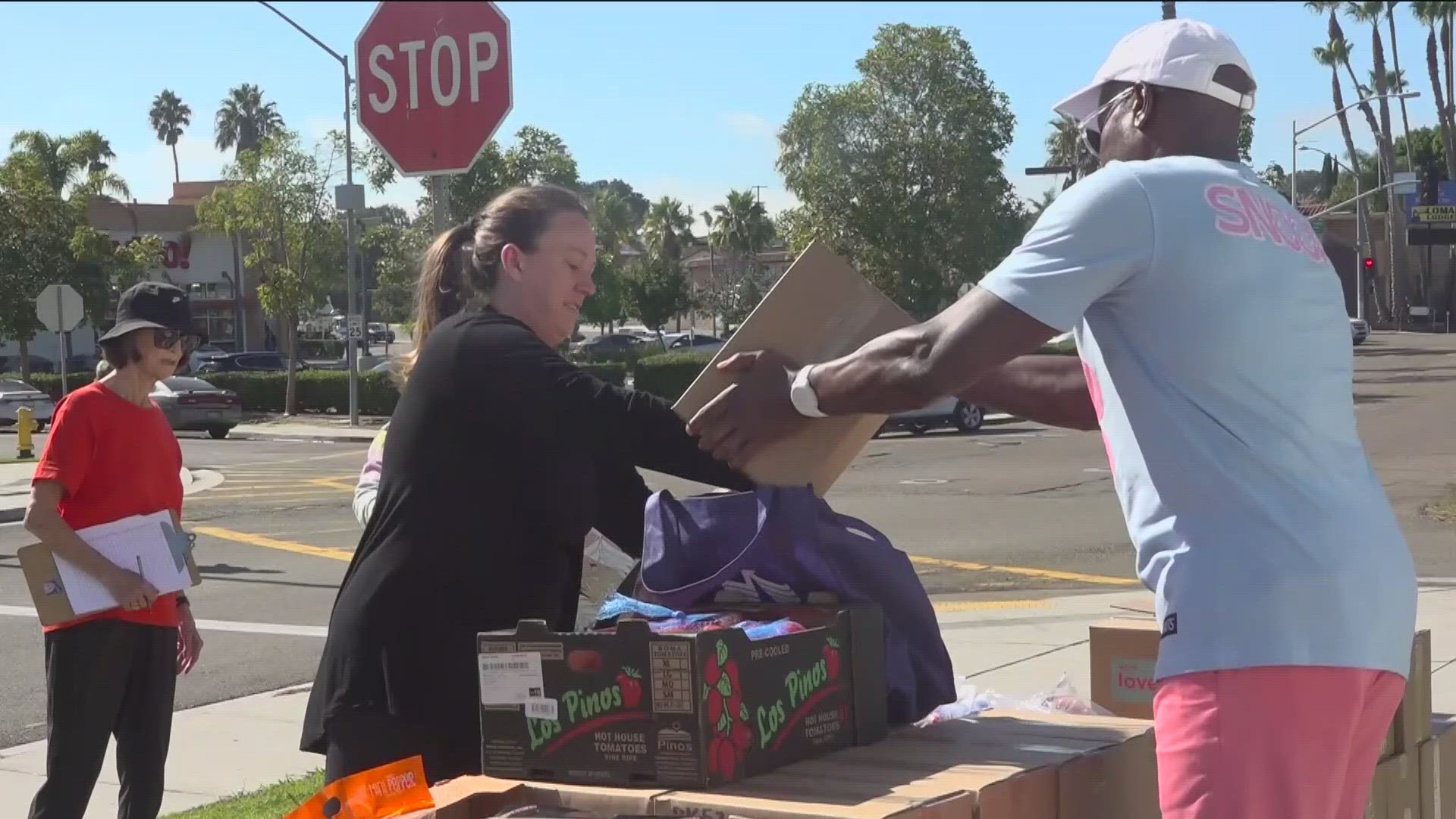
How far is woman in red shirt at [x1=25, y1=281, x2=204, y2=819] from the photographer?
14.6 ft

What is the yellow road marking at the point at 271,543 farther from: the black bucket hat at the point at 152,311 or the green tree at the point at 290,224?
the green tree at the point at 290,224

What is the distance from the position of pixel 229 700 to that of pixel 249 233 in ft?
120

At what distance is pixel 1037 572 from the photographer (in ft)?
40.5

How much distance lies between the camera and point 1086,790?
8.68 feet

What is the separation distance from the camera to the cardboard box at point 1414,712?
3547 millimetres

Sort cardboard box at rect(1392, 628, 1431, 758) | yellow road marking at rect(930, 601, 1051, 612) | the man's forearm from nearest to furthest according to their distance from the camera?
the man's forearm → cardboard box at rect(1392, 628, 1431, 758) → yellow road marking at rect(930, 601, 1051, 612)

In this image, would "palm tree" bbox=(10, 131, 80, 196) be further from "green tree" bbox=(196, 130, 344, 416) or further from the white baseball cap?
the white baseball cap

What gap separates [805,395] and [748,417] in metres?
0.14

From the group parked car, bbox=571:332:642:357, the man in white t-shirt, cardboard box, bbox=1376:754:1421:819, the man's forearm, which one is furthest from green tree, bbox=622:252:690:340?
the man in white t-shirt

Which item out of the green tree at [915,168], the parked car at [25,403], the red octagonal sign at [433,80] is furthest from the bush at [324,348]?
the red octagonal sign at [433,80]

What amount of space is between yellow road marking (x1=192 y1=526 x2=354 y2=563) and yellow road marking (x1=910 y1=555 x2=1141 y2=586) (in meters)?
4.94

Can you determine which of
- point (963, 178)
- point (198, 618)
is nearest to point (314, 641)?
point (198, 618)

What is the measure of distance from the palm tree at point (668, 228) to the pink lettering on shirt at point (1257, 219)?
3433 inches

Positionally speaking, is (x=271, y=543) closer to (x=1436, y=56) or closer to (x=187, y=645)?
(x=187, y=645)
